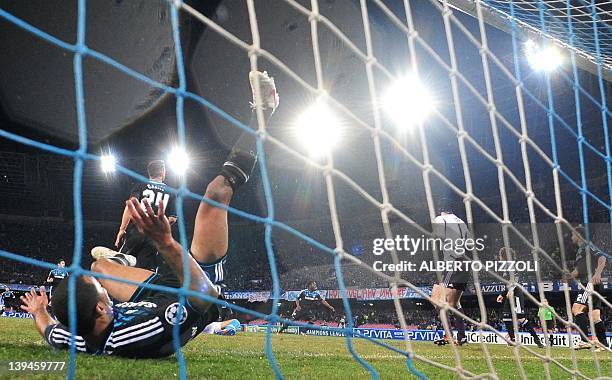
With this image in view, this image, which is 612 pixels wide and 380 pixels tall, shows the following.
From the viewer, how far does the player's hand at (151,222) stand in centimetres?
123

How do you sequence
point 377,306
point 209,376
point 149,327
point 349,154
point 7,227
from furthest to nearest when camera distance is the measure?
point 349,154 → point 7,227 → point 377,306 → point 209,376 → point 149,327

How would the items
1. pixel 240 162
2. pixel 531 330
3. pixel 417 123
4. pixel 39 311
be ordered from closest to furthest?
pixel 240 162
pixel 417 123
pixel 39 311
pixel 531 330

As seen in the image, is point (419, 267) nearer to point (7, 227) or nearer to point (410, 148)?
point (410, 148)

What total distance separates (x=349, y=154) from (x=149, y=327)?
17.0 meters

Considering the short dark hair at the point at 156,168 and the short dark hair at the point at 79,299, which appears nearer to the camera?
the short dark hair at the point at 79,299

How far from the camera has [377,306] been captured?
1400cm

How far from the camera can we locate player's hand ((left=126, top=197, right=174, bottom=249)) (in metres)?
1.23

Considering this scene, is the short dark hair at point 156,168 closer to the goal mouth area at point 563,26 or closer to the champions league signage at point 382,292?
the goal mouth area at point 563,26

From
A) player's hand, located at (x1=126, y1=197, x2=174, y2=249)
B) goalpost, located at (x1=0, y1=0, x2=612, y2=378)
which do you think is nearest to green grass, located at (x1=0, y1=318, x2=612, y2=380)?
goalpost, located at (x1=0, y1=0, x2=612, y2=378)

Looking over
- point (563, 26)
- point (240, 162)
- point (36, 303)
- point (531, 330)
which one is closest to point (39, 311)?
point (36, 303)

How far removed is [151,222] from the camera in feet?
4.31

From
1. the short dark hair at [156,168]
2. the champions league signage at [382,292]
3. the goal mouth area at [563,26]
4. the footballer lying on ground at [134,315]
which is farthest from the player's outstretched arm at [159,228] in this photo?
the champions league signage at [382,292]

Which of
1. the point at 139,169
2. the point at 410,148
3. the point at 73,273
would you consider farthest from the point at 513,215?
the point at 73,273

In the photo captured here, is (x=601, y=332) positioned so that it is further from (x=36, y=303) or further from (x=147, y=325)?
(x=36, y=303)
